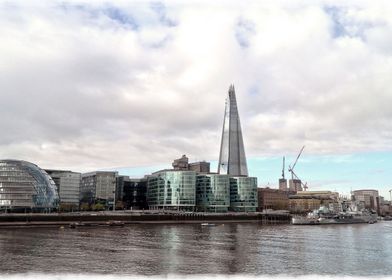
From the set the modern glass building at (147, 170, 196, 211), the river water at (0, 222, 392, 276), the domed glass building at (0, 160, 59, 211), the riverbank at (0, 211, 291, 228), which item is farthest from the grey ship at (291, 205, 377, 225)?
the domed glass building at (0, 160, 59, 211)

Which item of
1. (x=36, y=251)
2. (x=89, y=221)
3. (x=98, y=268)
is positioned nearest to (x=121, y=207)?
(x=89, y=221)

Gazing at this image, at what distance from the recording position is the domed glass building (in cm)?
15175

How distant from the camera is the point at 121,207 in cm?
19950

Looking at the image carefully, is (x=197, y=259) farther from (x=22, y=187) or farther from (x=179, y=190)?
(x=179, y=190)

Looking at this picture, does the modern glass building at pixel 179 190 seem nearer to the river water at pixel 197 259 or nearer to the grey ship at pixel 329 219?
the grey ship at pixel 329 219

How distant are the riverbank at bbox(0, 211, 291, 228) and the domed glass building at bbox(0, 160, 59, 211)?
2110cm

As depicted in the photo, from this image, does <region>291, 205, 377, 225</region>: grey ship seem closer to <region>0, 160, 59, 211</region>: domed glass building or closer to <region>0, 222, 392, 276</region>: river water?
<region>0, 222, 392, 276</region>: river water

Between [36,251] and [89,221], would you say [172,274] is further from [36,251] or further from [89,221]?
[89,221]

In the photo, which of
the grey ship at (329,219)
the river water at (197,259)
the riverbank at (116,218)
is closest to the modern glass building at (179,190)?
the riverbank at (116,218)

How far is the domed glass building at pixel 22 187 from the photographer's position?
498 ft

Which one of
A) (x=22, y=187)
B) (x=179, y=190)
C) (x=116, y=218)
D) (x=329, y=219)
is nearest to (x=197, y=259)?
(x=116, y=218)

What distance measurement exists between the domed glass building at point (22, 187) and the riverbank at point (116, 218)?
2110 centimetres

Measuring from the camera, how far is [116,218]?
5699 inches

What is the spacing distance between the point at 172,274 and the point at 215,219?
427ft
